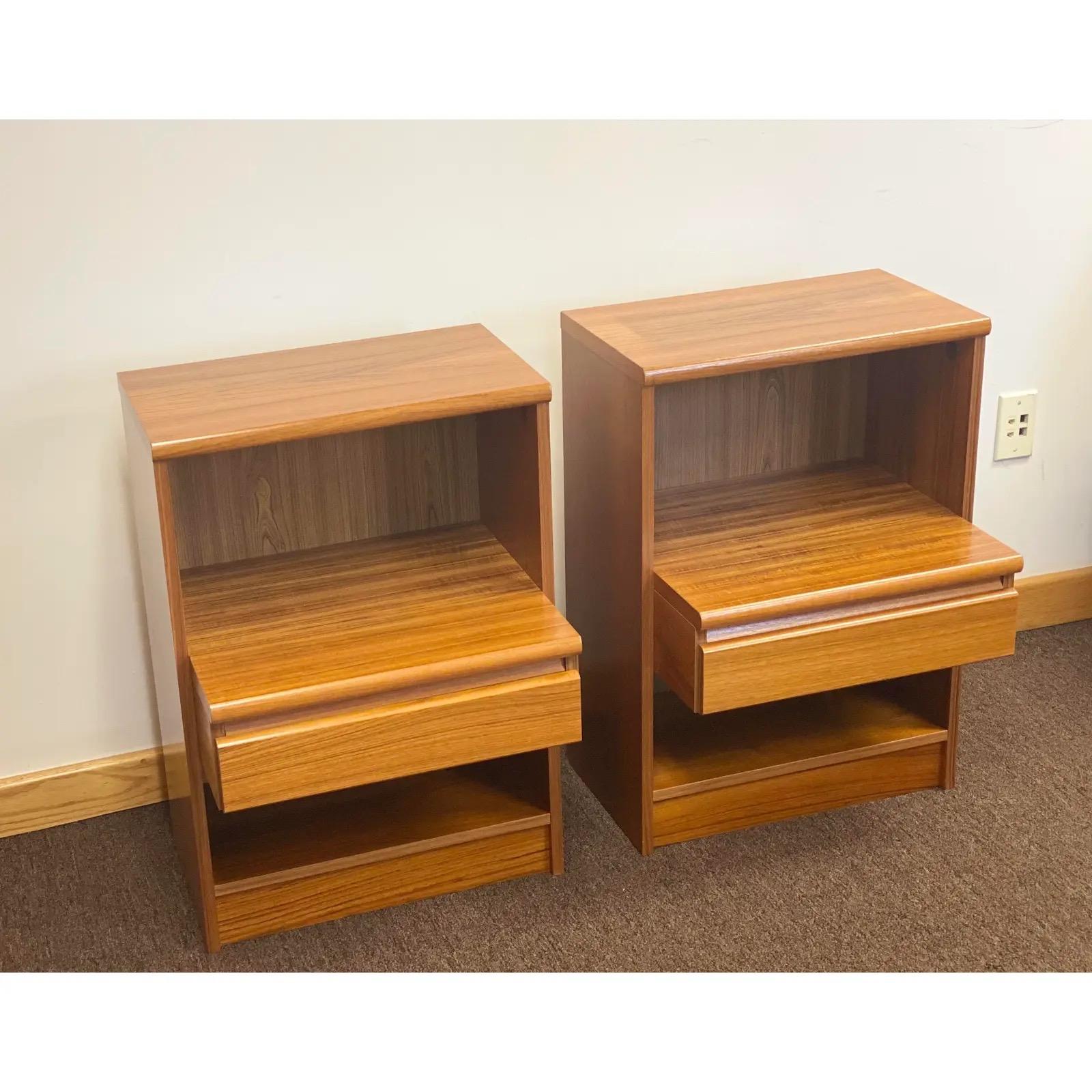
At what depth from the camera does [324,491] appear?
6.23 ft

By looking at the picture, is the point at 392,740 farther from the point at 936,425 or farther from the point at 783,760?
the point at 936,425

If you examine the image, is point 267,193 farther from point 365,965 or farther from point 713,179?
Result: point 365,965

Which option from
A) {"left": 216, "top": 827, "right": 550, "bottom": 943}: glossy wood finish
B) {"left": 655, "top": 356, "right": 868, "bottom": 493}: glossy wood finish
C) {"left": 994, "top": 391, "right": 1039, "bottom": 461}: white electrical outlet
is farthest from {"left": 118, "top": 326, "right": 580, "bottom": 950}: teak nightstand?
{"left": 994, "top": 391, "right": 1039, "bottom": 461}: white electrical outlet

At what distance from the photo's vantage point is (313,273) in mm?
1892

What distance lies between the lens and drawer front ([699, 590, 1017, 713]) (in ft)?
5.61

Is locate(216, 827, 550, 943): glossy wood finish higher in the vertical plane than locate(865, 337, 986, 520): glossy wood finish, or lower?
lower

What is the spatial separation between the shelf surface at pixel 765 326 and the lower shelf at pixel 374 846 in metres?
0.56

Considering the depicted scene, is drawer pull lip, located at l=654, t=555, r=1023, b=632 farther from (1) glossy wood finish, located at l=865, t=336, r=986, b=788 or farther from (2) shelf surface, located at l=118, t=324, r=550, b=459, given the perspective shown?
(2) shelf surface, located at l=118, t=324, r=550, b=459

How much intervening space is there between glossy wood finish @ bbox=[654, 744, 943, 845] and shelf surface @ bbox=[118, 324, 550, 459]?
25.3 inches

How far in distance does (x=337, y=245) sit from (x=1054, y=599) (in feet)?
4.71

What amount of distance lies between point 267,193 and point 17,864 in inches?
38.5

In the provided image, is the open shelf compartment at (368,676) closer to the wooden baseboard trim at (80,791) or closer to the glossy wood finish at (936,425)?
the wooden baseboard trim at (80,791)

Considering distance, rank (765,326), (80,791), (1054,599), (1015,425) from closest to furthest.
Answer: (765,326) → (80,791) → (1015,425) → (1054,599)

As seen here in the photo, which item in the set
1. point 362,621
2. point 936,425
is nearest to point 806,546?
point 936,425
